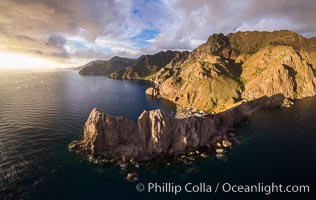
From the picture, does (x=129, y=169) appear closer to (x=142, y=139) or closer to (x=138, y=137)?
(x=142, y=139)

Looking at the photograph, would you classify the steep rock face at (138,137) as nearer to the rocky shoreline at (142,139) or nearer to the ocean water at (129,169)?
the rocky shoreline at (142,139)

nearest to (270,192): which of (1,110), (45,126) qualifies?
(45,126)

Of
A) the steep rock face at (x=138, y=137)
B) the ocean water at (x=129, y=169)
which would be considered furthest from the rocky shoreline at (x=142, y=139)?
the ocean water at (x=129, y=169)

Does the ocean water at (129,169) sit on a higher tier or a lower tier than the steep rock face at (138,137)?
lower

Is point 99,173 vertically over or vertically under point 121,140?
under

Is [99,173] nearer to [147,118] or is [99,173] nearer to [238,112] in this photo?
[147,118]

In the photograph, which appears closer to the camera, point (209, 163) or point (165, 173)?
point (165, 173)

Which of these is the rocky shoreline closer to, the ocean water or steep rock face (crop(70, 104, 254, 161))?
steep rock face (crop(70, 104, 254, 161))

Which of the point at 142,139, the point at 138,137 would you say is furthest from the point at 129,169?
the point at 138,137

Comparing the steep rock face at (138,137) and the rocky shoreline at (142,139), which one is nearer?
the rocky shoreline at (142,139)
